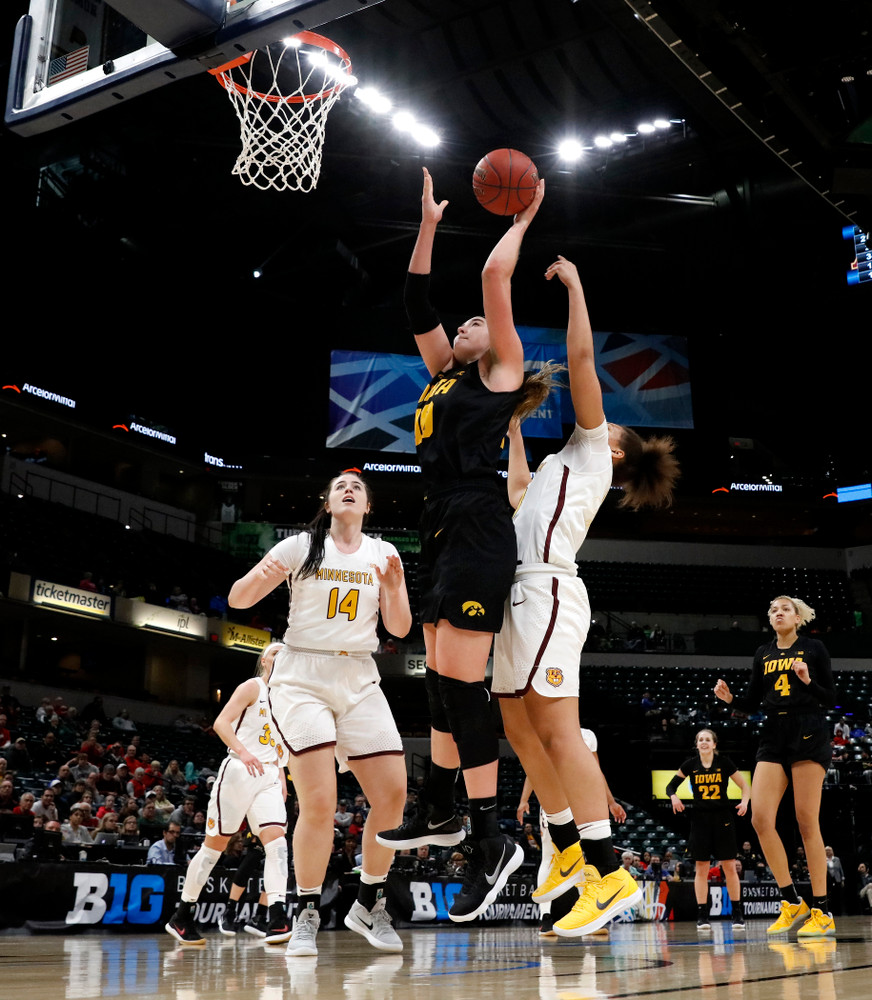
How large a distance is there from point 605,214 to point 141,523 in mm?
15305

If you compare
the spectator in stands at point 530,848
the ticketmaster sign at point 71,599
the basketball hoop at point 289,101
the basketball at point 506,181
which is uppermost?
the basketball hoop at point 289,101

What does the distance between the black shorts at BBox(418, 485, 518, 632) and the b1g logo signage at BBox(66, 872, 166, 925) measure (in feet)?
21.8

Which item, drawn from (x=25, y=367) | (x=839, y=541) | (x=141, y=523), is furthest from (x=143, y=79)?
(x=839, y=541)

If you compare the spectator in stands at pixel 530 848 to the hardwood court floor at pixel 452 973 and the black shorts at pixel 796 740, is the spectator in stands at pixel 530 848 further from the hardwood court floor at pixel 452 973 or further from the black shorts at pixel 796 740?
the hardwood court floor at pixel 452 973

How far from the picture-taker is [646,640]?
1179 inches

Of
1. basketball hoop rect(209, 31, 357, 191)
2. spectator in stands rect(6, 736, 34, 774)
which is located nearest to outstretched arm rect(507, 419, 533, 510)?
basketball hoop rect(209, 31, 357, 191)

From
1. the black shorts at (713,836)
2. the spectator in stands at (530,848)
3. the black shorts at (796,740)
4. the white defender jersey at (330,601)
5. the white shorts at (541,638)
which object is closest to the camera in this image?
the white shorts at (541,638)

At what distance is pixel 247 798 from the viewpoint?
7.78 meters

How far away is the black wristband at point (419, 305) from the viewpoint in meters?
4.56

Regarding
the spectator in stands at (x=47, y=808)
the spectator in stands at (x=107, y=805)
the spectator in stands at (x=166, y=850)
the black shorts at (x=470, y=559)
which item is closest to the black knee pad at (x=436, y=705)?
the black shorts at (x=470, y=559)

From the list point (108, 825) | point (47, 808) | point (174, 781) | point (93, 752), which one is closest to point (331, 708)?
point (108, 825)

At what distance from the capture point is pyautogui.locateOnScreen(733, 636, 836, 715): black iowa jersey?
7.12m

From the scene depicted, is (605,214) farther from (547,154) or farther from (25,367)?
(25,367)

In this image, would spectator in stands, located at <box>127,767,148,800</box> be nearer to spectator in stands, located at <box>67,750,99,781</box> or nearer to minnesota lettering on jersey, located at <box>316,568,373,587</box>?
spectator in stands, located at <box>67,750,99,781</box>
